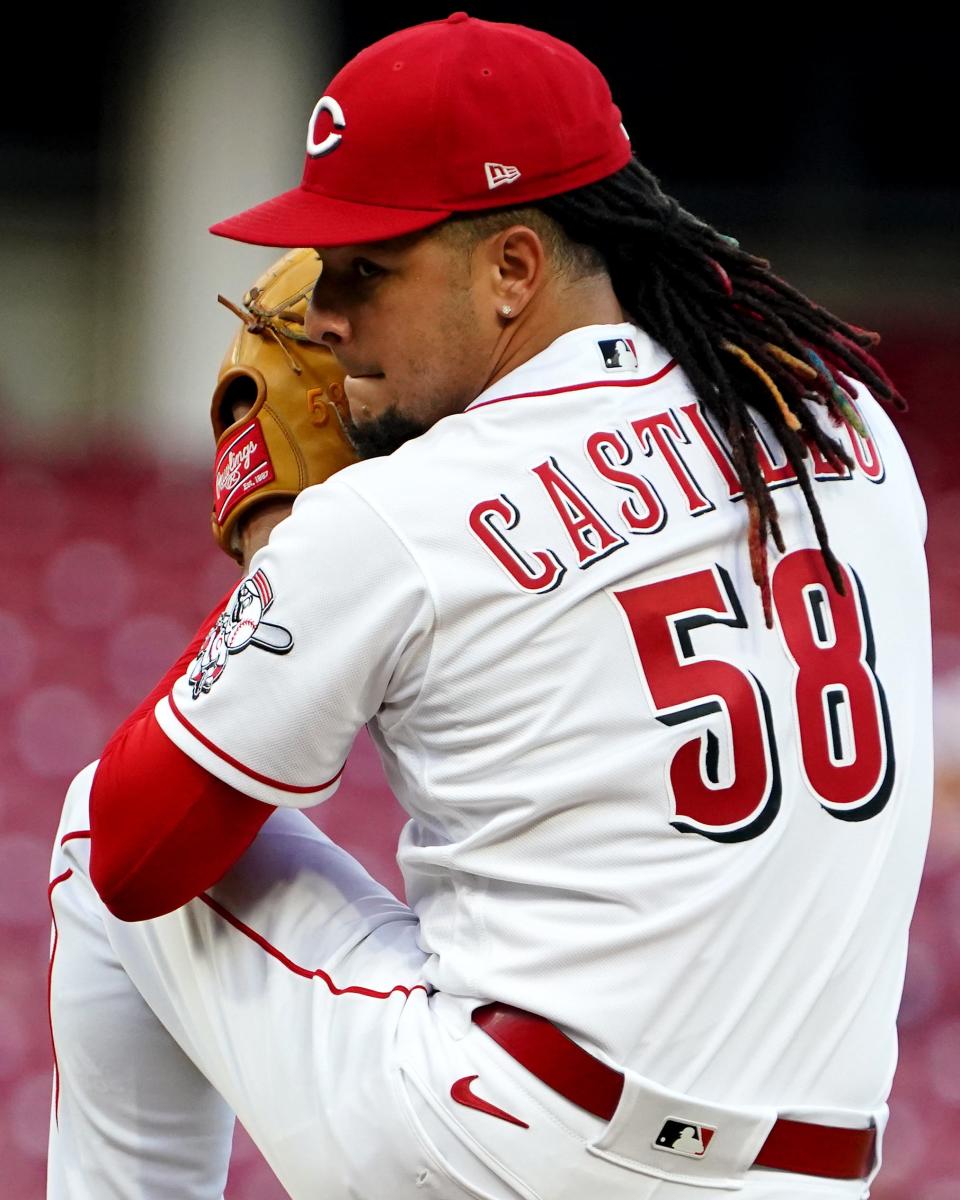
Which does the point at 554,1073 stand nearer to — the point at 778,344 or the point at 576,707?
the point at 576,707

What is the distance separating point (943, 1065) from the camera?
14.4 ft

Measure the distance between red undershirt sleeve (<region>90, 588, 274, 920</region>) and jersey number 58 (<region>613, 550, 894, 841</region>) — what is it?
36 centimetres

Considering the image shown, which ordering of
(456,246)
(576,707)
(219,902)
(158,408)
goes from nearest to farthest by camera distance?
(576,707) < (456,246) < (219,902) < (158,408)

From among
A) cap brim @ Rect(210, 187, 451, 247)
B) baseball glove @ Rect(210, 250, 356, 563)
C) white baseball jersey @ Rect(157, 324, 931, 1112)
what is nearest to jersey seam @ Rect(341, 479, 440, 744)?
white baseball jersey @ Rect(157, 324, 931, 1112)

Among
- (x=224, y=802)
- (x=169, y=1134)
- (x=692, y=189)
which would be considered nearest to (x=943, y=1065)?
(x=169, y=1134)

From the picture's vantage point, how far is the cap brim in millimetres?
1483

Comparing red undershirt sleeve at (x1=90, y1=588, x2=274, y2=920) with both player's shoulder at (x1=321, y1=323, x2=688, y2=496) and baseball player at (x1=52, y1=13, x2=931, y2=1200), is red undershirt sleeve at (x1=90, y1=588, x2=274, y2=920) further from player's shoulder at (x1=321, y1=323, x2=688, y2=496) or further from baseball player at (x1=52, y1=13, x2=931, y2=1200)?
player's shoulder at (x1=321, y1=323, x2=688, y2=496)

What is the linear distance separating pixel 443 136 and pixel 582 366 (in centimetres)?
22

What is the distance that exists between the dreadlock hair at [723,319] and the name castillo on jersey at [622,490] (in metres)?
0.02

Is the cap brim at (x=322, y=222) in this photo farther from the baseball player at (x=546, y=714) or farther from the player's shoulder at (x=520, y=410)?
the player's shoulder at (x=520, y=410)

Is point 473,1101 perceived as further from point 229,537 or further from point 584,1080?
point 229,537

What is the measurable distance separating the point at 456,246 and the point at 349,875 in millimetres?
586

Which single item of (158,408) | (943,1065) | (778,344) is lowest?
(943,1065)

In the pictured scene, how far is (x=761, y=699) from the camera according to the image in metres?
1.43
